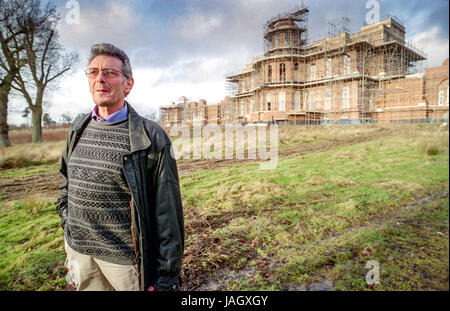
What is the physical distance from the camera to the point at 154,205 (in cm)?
148

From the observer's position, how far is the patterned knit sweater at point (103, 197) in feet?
4.87

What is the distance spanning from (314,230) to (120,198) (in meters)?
3.00

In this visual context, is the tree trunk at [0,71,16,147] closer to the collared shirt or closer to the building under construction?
the collared shirt

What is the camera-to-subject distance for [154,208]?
1485 millimetres

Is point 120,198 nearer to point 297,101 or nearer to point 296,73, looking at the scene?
point 297,101

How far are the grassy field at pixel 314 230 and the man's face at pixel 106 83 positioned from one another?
2077mm

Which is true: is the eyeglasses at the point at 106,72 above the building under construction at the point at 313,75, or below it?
below

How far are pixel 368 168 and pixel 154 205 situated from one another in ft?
17.0

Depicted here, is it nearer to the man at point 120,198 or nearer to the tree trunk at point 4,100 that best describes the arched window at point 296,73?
the tree trunk at point 4,100

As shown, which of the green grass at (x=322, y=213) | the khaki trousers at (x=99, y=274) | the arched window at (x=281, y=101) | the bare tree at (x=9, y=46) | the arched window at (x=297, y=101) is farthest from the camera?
the arched window at (x=281, y=101)

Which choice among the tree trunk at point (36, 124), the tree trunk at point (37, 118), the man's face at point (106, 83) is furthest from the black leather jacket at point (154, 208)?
the tree trunk at point (36, 124)

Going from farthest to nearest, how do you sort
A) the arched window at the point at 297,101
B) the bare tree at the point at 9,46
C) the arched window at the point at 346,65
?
the arched window at the point at 297,101
the arched window at the point at 346,65
the bare tree at the point at 9,46

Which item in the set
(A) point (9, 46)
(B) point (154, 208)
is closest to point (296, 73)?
(A) point (9, 46)
